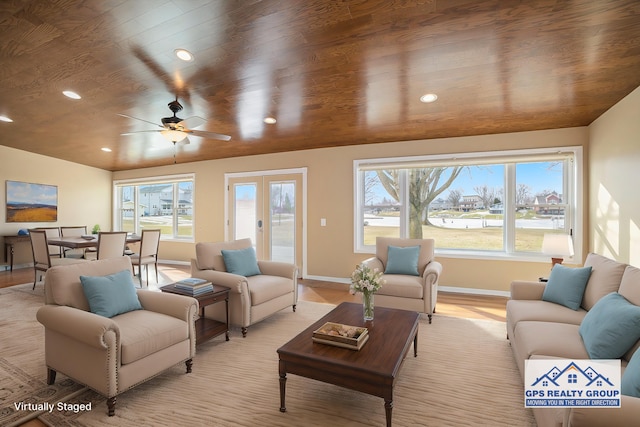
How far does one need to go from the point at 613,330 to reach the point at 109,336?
3.04 metres

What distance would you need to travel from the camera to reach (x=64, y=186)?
23.9 feet

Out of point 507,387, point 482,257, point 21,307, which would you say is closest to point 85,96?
point 21,307

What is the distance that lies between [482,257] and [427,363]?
2742 millimetres

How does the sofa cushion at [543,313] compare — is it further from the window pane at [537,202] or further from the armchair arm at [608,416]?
the window pane at [537,202]

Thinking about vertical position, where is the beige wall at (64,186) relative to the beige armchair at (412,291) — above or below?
above

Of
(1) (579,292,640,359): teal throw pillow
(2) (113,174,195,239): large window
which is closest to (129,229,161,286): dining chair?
(2) (113,174,195,239): large window

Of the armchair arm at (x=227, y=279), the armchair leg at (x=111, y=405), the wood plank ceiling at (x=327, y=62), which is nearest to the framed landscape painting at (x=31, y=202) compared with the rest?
the wood plank ceiling at (x=327, y=62)

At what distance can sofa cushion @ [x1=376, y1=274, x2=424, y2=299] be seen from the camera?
3539 mm

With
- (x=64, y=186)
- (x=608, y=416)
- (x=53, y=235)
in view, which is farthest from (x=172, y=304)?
(x=64, y=186)

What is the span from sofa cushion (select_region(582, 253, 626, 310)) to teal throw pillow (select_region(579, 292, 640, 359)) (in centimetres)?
51

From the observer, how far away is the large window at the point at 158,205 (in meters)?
7.38

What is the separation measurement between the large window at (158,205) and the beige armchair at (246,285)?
4026mm

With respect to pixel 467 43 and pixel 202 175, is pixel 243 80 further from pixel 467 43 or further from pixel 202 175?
pixel 202 175

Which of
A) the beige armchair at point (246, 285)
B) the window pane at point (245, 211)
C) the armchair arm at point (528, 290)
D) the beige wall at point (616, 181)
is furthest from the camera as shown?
the window pane at point (245, 211)
